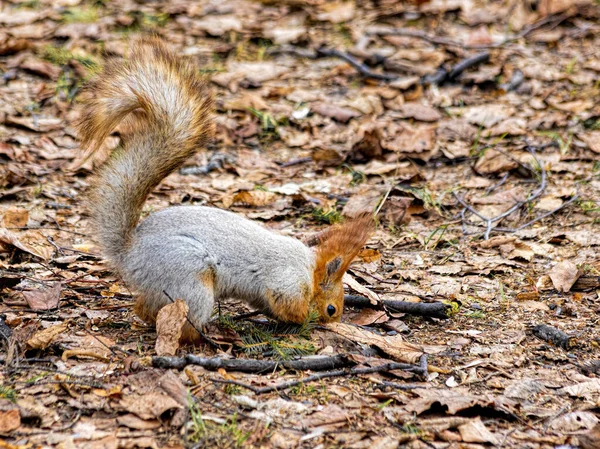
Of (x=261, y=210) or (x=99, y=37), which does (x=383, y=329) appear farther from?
(x=99, y=37)

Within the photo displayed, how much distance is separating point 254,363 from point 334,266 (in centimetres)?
74

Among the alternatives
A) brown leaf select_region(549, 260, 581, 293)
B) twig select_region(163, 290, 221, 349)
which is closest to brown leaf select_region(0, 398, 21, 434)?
twig select_region(163, 290, 221, 349)

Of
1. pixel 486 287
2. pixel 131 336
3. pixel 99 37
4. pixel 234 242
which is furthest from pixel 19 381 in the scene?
pixel 99 37

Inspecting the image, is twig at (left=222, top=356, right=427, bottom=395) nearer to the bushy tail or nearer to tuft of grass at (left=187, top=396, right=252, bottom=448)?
tuft of grass at (left=187, top=396, right=252, bottom=448)

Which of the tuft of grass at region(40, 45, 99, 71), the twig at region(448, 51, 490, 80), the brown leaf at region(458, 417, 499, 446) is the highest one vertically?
the tuft of grass at region(40, 45, 99, 71)

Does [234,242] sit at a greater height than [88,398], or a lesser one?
greater

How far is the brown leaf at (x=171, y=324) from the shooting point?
3.26 meters

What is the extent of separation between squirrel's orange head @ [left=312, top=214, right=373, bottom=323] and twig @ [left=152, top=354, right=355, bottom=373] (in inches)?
19.2

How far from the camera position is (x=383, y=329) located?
150 inches

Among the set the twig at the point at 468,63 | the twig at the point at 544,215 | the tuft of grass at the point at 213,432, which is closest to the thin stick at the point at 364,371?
the tuft of grass at the point at 213,432

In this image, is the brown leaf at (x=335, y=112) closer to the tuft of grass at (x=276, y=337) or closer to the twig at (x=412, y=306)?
the twig at (x=412, y=306)

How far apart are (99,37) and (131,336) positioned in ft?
15.9

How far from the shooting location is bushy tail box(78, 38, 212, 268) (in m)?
3.43

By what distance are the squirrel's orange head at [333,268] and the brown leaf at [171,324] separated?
0.75m
